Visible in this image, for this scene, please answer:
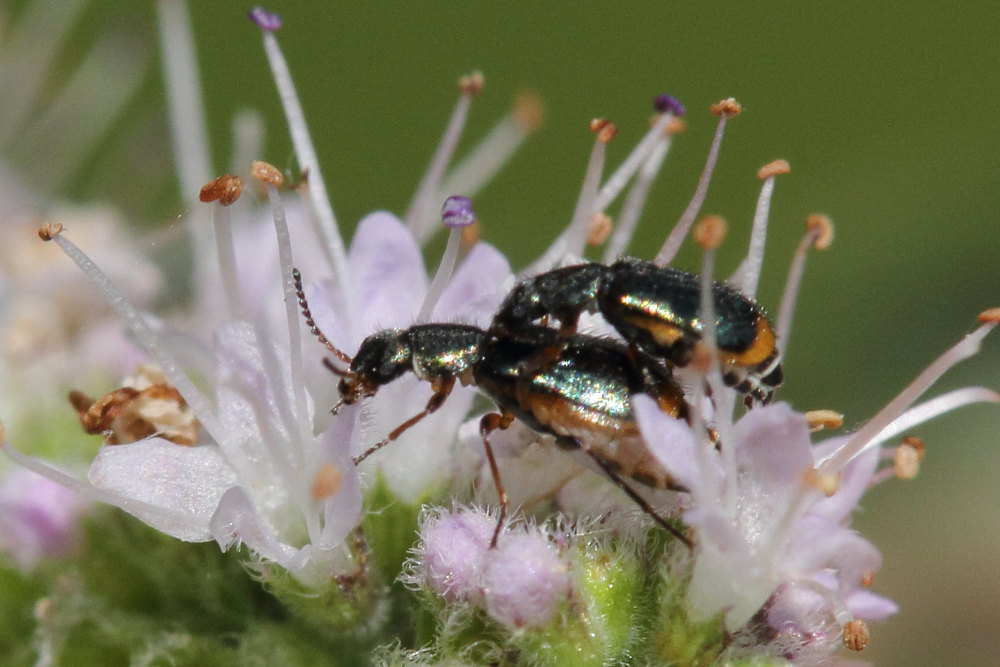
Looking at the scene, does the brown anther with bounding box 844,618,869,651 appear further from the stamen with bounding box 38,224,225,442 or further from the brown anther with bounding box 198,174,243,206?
the brown anther with bounding box 198,174,243,206

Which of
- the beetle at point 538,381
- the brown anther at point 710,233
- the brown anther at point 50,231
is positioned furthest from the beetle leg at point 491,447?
the brown anther at point 50,231

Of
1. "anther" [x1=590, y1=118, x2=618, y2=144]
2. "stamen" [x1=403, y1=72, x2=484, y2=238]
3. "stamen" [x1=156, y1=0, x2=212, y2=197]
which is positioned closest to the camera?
"anther" [x1=590, y1=118, x2=618, y2=144]

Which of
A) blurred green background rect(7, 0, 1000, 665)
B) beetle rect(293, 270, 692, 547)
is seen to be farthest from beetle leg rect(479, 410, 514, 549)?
blurred green background rect(7, 0, 1000, 665)

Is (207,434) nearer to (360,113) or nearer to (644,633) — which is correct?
(644,633)

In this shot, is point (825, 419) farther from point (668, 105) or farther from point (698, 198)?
point (668, 105)

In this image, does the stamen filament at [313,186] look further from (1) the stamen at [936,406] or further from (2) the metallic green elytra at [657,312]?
(1) the stamen at [936,406]

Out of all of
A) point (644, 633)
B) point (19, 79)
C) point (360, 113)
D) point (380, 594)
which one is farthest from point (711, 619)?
point (360, 113)
